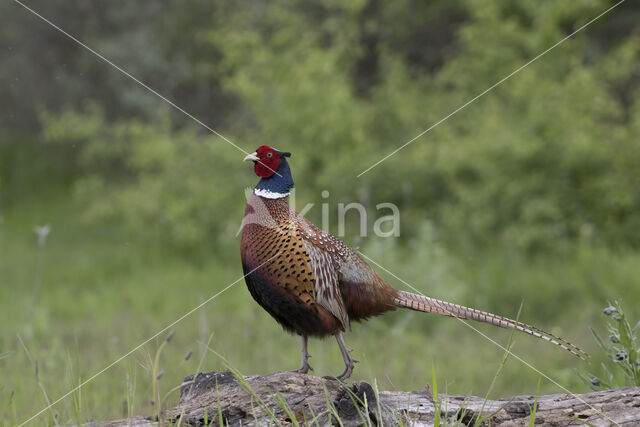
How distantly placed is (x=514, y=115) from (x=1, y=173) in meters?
12.4

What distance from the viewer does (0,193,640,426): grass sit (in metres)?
4.81

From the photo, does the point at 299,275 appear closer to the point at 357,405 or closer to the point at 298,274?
the point at 298,274

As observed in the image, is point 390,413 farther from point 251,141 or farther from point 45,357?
point 251,141

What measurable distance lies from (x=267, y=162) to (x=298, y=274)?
19.0 inches

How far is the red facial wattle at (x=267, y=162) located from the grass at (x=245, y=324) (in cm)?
94

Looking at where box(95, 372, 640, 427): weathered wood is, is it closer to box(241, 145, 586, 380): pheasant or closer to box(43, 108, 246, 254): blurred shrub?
box(241, 145, 586, 380): pheasant

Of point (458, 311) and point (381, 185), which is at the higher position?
point (381, 185)

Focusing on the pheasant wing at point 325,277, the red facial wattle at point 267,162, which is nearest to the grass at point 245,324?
the pheasant wing at point 325,277

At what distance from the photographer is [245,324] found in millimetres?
7516

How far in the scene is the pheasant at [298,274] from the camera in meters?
2.85

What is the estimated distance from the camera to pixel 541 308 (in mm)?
7695

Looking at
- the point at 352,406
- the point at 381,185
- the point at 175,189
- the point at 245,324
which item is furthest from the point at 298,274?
the point at 175,189

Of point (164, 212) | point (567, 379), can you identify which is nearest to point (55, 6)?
point (164, 212)

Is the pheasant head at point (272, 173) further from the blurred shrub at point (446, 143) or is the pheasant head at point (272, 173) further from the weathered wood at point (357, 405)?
the blurred shrub at point (446, 143)
